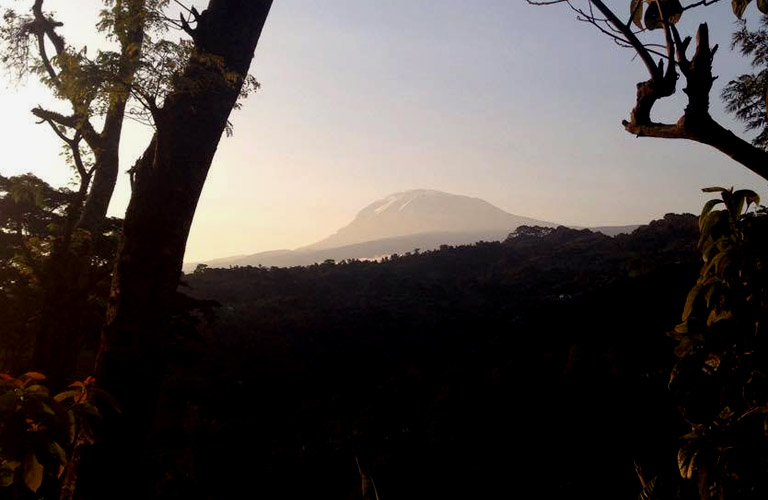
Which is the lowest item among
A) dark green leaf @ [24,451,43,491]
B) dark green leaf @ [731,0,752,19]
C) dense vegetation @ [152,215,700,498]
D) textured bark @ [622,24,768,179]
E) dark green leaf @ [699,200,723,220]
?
dense vegetation @ [152,215,700,498]

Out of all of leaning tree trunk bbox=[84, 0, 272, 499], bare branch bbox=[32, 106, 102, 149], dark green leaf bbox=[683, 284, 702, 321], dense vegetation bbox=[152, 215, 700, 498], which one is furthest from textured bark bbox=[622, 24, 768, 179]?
bare branch bbox=[32, 106, 102, 149]

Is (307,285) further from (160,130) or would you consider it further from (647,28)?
(647,28)

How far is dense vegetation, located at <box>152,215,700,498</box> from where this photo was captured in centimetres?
594

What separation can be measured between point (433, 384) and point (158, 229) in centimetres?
771

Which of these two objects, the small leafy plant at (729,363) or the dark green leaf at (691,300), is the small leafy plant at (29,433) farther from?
the dark green leaf at (691,300)

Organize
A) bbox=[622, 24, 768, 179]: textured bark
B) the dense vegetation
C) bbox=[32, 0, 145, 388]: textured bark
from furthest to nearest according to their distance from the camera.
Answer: the dense vegetation < bbox=[32, 0, 145, 388]: textured bark < bbox=[622, 24, 768, 179]: textured bark

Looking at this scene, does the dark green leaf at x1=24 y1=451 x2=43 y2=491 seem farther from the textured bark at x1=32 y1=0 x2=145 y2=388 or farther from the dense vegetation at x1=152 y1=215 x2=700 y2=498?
the dense vegetation at x1=152 y1=215 x2=700 y2=498

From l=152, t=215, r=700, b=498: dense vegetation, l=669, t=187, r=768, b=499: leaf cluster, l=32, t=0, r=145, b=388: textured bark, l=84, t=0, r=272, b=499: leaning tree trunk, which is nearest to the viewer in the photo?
l=669, t=187, r=768, b=499: leaf cluster

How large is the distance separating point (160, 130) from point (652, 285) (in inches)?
578

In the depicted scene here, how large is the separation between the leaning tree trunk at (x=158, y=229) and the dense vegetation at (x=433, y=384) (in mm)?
3075

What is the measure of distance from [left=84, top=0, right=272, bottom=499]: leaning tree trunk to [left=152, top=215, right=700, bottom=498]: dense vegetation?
3.07 meters

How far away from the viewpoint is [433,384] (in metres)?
10.1

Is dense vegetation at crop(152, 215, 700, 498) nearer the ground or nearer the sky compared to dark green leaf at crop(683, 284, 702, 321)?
nearer the ground

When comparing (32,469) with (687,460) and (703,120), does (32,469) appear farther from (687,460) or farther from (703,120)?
(703,120)
